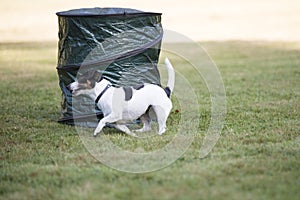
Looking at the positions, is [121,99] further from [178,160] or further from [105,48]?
[178,160]

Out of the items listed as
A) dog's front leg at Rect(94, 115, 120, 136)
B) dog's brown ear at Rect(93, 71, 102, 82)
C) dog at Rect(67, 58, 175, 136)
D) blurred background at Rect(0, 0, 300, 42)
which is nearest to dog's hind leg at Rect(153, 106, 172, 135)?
dog at Rect(67, 58, 175, 136)

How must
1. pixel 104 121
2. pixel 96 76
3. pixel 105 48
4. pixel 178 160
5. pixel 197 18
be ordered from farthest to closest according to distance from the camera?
pixel 197 18 < pixel 105 48 < pixel 96 76 < pixel 104 121 < pixel 178 160

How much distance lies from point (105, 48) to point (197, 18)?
60.8ft

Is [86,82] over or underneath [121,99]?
over

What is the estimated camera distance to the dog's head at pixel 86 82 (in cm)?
655

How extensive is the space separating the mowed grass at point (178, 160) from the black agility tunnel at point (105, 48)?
492mm

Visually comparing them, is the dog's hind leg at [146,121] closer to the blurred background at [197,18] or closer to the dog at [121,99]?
the dog at [121,99]

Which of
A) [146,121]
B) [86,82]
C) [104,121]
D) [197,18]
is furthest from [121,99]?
[197,18]

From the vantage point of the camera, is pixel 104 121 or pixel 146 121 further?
pixel 146 121

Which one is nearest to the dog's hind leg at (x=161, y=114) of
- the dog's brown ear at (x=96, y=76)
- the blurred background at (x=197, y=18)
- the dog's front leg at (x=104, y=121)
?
the dog's front leg at (x=104, y=121)

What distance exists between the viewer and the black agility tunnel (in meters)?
7.05

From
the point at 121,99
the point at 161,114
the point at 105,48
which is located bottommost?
the point at 161,114

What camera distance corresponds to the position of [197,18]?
25234 mm

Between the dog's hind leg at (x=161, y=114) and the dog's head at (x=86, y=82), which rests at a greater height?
the dog's head at (x=86, y=82)
